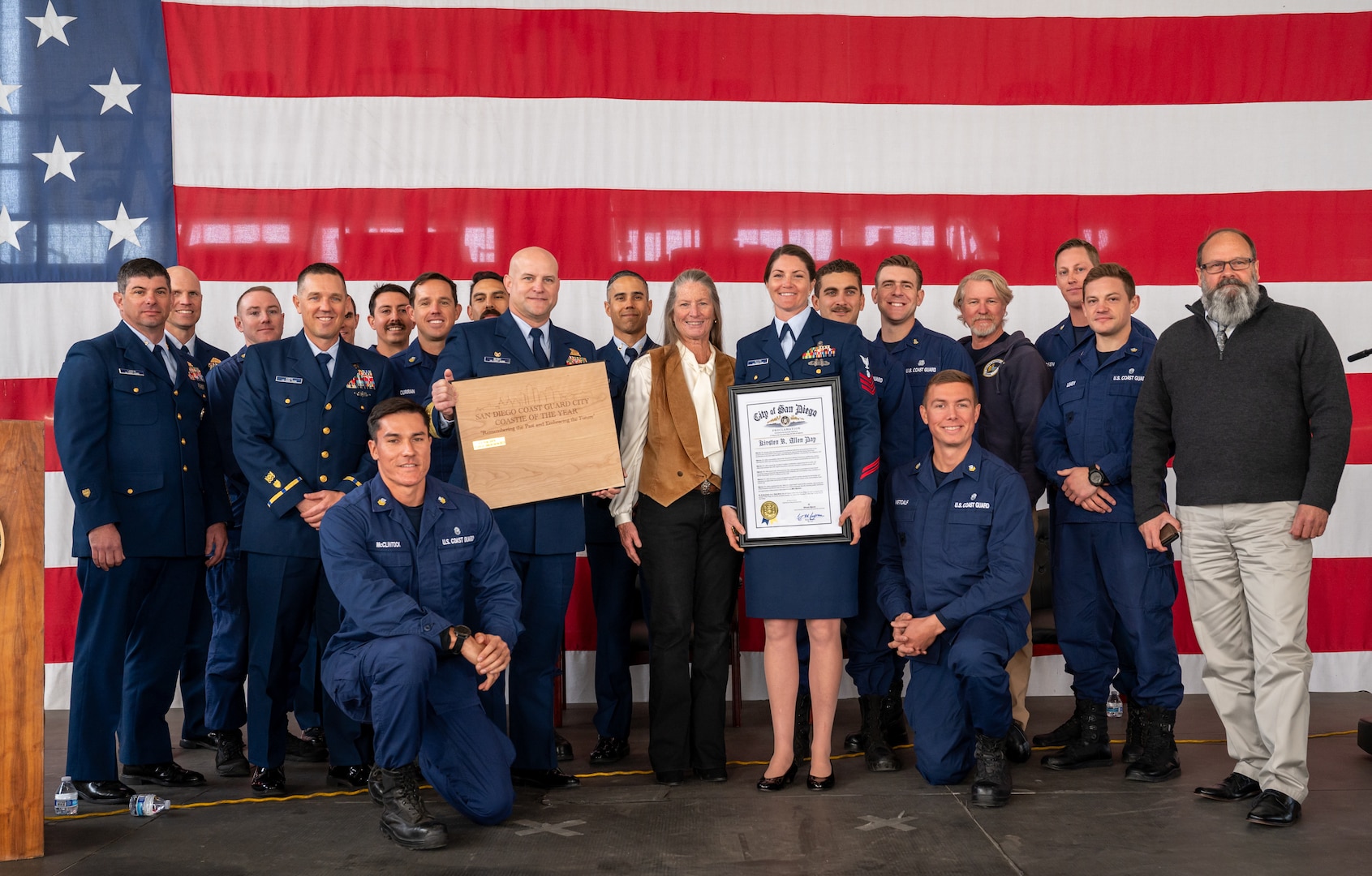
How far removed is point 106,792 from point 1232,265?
13.2ft

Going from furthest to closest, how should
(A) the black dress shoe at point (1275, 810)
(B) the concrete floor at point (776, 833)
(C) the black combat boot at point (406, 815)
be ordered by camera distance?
(A) the black dress shoe at point (1275, 810), (C) the black combat boot at point (406, 815), (B) the concrete floor at point (776, 833)

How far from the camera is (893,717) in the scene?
164 inches

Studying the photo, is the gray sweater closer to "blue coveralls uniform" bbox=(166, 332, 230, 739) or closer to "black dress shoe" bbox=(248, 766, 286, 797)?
"black dress shoe" bbox=(248, 766, 286, 797)

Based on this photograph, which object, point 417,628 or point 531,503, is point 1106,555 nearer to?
point 531,503

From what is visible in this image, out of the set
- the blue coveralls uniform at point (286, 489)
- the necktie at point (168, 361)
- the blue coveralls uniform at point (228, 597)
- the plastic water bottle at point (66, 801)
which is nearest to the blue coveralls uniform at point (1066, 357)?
the blue coveralls uniform at point (286, 489)

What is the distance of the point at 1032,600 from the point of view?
475cm

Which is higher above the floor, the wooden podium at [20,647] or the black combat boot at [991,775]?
the wooden podium at [20,647]

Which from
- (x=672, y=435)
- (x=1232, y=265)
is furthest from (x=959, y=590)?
(x=1232, y=265)

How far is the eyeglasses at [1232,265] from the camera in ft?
10.8

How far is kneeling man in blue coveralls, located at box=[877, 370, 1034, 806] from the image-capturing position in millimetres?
3455

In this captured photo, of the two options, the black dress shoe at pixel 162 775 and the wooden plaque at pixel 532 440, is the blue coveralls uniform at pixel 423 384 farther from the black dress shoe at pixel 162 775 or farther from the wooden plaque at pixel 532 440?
the black dress shoe at pixel 162 775

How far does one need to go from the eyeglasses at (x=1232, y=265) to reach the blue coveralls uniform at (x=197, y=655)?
12.4 ft

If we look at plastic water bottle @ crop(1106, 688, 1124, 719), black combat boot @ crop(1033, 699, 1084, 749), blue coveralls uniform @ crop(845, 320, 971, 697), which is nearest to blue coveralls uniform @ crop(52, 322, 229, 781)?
blue coveralls uniform @ crop(845, 320, 971, 697)

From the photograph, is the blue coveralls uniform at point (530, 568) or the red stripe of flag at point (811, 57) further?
the red stripe of flag at point (811, 57)
